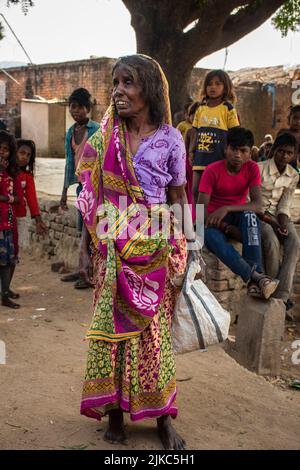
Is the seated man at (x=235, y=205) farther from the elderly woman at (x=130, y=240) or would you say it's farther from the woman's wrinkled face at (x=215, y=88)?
the elderly woman at (x=130, y=240)

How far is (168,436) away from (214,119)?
3.44 metres

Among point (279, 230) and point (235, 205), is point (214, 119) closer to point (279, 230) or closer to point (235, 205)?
point (235, 205)

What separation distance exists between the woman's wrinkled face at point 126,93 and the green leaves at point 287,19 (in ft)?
25.7

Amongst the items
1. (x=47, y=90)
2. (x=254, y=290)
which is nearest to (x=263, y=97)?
(x=47, y=90)

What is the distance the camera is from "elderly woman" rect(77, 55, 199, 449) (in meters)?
2.46

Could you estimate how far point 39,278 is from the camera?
6.75m

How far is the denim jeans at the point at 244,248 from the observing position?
15.0 ft

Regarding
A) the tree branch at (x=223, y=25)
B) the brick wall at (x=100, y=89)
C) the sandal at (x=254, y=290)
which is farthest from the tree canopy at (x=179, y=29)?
the brick wall at (x=100, y=89)

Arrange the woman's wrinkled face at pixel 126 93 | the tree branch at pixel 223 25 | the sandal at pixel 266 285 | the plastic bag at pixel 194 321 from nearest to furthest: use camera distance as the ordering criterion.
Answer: the woman's wrinkled face at pixel 126 93 < the plastic bag at pixel 194 321 < the sandal at pixel 266 285 < the tree branch at pixel 223 25

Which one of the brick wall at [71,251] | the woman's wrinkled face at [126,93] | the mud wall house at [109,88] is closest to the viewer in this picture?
the woman's wrinkled face at [126,93]

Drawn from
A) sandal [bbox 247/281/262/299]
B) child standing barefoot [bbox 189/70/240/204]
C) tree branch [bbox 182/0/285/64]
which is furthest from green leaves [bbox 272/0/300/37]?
sandal [bbox 247/281/262/299]

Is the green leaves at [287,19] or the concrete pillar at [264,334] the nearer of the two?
the concrete pillar at [264,334]

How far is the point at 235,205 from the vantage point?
15.6 feet
